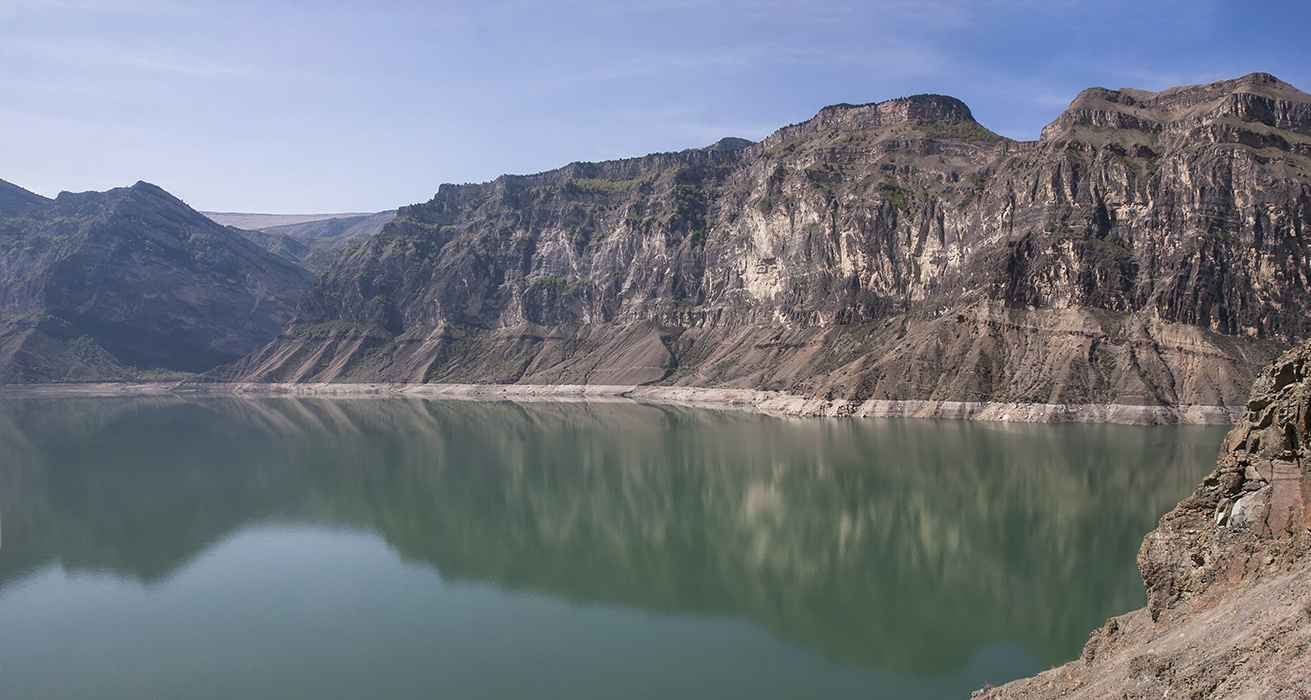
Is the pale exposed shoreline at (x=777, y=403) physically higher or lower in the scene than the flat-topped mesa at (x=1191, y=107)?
lower

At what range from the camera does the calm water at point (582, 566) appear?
27375 mm

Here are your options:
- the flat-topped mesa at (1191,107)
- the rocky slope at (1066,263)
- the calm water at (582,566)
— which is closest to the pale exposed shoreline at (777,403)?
the rocky slope at (1066,263)

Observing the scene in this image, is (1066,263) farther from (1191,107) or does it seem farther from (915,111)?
(915,111)

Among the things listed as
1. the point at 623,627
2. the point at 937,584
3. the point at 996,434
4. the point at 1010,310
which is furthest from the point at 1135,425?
the point at 623,627

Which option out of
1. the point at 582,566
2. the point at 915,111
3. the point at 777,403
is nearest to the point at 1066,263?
the point at 777,403

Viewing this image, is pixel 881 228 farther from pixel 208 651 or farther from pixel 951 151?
pixel 208 651

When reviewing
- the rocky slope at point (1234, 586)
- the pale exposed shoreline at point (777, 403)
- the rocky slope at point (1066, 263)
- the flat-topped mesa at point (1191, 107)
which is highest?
the flat-topped mesa at point (1191, 107)

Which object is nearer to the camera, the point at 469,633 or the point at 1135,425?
the point at 469,633

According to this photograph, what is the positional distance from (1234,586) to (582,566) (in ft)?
98.5

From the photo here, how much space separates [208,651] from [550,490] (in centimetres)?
3169

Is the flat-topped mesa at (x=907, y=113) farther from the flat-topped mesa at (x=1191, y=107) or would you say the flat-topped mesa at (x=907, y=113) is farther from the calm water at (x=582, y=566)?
the calm water at (x=582, y=566)

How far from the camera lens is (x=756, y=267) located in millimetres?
186250

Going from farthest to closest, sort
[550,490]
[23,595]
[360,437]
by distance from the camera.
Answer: [360,437] < [550,490] < [23,595]

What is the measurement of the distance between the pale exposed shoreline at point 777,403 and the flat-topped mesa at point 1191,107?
54.6 meters
